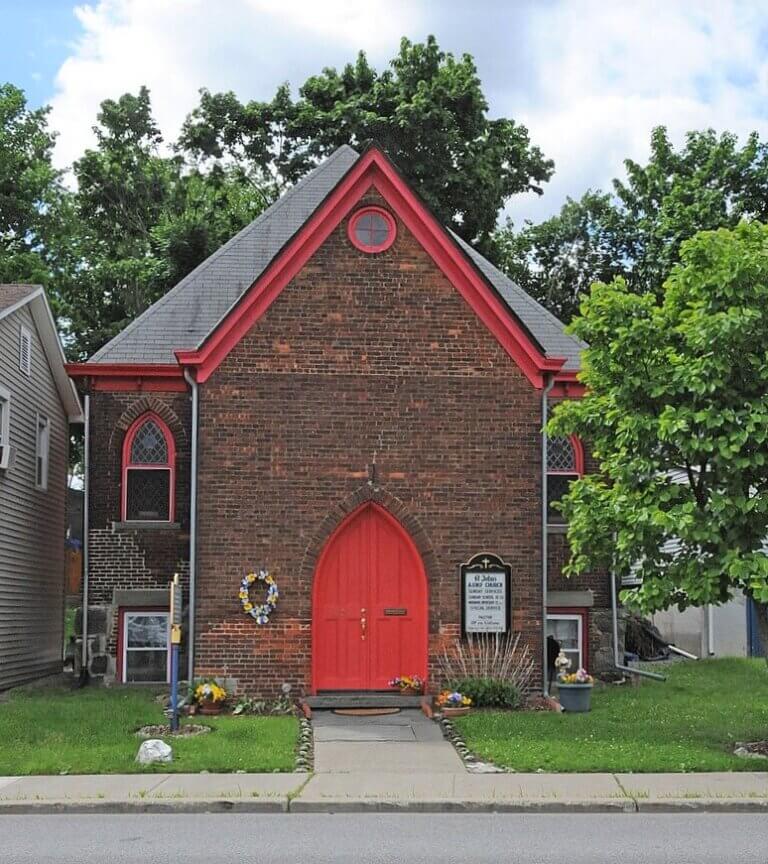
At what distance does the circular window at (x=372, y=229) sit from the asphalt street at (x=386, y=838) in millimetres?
9840

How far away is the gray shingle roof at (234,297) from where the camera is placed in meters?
20.5

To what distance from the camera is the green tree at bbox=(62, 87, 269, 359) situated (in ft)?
103

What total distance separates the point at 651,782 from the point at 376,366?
816 centimetres

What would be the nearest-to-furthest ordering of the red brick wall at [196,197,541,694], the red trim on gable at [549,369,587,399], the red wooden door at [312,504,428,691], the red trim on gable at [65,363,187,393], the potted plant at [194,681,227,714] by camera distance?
the potted plant at [194,681,227,714], the red brick wall at [196,197,541,694], the red wooden door at [312,504,428,691], the red trim on gable at [65,363,187,393], the red trim on gable at [549,369,587,399]

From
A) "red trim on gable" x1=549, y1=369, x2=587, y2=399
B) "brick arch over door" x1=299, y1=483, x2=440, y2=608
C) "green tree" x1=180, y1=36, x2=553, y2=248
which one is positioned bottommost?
"brick arch over door" x1=299, y1=483, x2=440, y2=608

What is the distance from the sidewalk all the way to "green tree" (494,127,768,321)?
21.8 m

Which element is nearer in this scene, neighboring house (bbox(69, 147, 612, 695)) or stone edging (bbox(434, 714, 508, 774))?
stone edging (bbox(434, 714, 508, 774))

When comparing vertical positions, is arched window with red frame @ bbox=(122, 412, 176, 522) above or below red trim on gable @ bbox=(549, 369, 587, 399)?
below

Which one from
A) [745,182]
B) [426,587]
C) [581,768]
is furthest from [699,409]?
[745,182]

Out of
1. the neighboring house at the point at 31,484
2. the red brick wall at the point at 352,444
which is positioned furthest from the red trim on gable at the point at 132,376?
the red brick wall at the point at 352,444

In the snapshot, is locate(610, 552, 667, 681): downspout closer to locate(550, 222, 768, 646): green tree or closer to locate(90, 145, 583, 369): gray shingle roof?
locate(90, 145, 583, 369): gray shingle roof

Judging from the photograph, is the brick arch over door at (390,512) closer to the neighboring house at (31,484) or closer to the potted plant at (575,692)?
the potted plant at (575,692)

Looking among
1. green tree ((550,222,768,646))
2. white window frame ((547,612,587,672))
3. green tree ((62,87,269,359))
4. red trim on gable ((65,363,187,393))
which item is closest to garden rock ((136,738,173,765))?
green tree ((550,222,768,646))

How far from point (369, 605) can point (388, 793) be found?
693 centimetres
